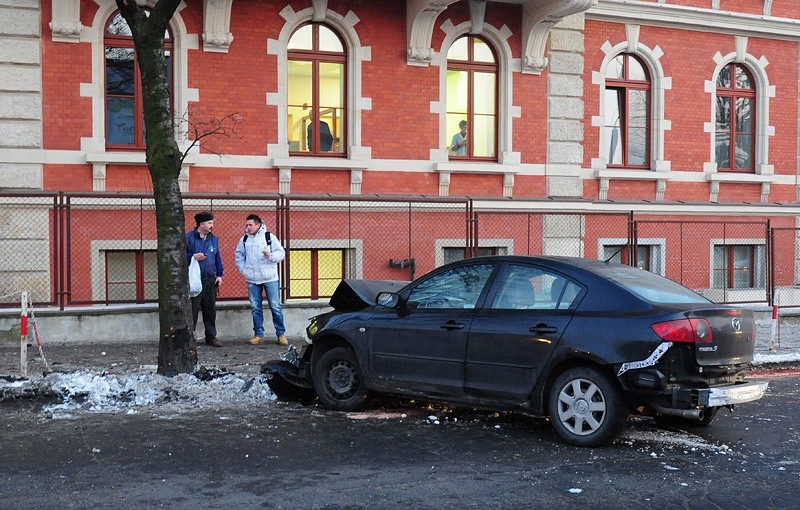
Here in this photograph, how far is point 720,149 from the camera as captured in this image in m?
20.1

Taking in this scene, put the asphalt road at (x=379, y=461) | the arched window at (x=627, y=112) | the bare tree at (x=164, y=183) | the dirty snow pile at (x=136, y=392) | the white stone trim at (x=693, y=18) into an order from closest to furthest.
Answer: the asphalt road at (x=379, y=461)
the dirty snow pile at (x=136, y=392)
the bare tree at (x=164, y=183)
the white stone trim at (x=693, y=18)
the arched window at (x=627, y=112)

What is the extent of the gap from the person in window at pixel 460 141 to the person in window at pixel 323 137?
226cm

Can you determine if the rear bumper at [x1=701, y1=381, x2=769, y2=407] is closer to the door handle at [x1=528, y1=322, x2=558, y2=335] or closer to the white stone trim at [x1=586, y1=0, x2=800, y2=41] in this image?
the door handle at [x1=528, y1=322, x2=558, y2=335]

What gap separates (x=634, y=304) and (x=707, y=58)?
13475 mm

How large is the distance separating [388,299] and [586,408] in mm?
2233

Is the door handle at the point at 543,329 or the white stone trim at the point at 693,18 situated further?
the white stone trim at the point at 693,18

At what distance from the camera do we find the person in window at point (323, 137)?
16.5m

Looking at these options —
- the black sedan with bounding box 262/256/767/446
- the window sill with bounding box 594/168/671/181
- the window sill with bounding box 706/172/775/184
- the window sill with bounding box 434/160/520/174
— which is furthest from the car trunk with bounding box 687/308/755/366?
the window sill with bounding box 706/172/775/184

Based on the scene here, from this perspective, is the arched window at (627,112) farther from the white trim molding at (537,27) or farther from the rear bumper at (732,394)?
the rear bumper at (732,394)

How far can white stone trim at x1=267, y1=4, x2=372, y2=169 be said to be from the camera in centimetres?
1598

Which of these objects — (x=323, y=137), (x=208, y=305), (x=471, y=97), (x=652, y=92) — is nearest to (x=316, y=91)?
(x=323, y=137)

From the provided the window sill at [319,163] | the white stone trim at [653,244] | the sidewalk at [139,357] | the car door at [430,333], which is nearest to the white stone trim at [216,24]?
the window sill at [319,163]

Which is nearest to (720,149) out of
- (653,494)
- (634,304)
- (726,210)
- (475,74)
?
(726,210)

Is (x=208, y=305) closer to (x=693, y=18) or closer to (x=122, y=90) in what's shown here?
(x=122, y=90)
